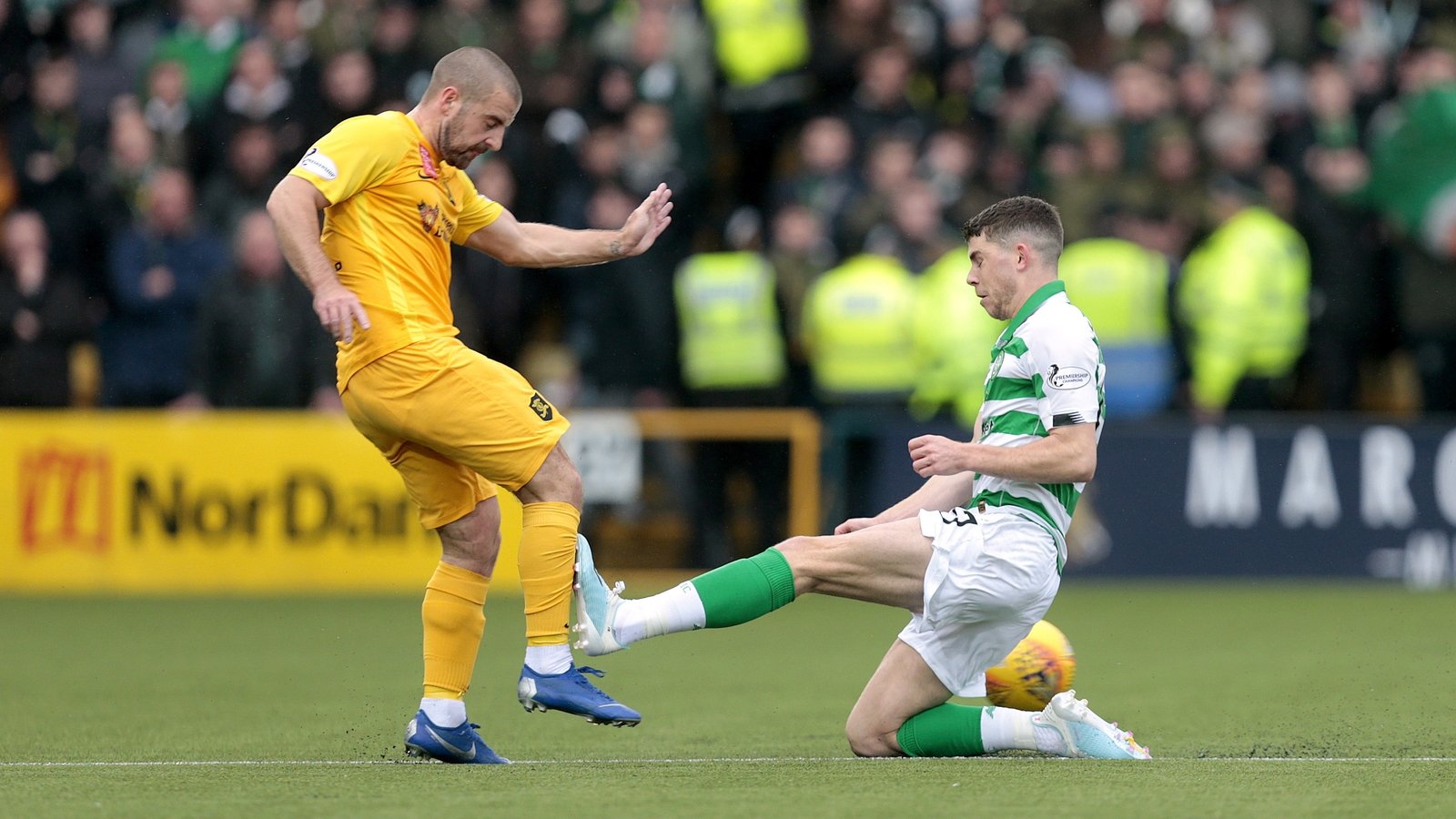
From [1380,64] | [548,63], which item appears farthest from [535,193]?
[1380,64]

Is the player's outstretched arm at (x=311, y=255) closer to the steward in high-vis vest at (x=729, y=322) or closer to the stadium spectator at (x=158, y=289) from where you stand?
the steward in high-vis vest at (x=729, y=322)

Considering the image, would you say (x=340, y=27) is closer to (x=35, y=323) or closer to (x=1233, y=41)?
(x=35, y=323)

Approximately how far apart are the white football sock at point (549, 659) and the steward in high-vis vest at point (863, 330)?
7802mm

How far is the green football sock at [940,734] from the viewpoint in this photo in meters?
6.80

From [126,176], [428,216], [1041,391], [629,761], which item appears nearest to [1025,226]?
[1041,391]

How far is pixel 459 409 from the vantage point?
21.6 feet

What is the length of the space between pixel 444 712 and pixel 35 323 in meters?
8.75

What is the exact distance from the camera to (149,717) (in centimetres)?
818

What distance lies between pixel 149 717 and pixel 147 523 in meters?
6.26

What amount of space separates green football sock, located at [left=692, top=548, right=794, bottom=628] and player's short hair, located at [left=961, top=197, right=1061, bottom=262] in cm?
120

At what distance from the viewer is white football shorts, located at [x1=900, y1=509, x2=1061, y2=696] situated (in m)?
6.51

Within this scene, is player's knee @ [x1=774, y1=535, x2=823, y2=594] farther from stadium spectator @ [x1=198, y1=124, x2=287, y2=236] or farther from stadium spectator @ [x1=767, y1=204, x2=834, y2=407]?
stadium spectator @ [x1=198, y1=124, x2=287, y2=236]

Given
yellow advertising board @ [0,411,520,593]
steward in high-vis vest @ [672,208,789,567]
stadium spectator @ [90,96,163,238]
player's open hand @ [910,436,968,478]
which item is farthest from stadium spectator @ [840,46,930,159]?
player's open hand @ [910,436,968,478]

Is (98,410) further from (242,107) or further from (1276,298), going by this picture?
(1276,298)
